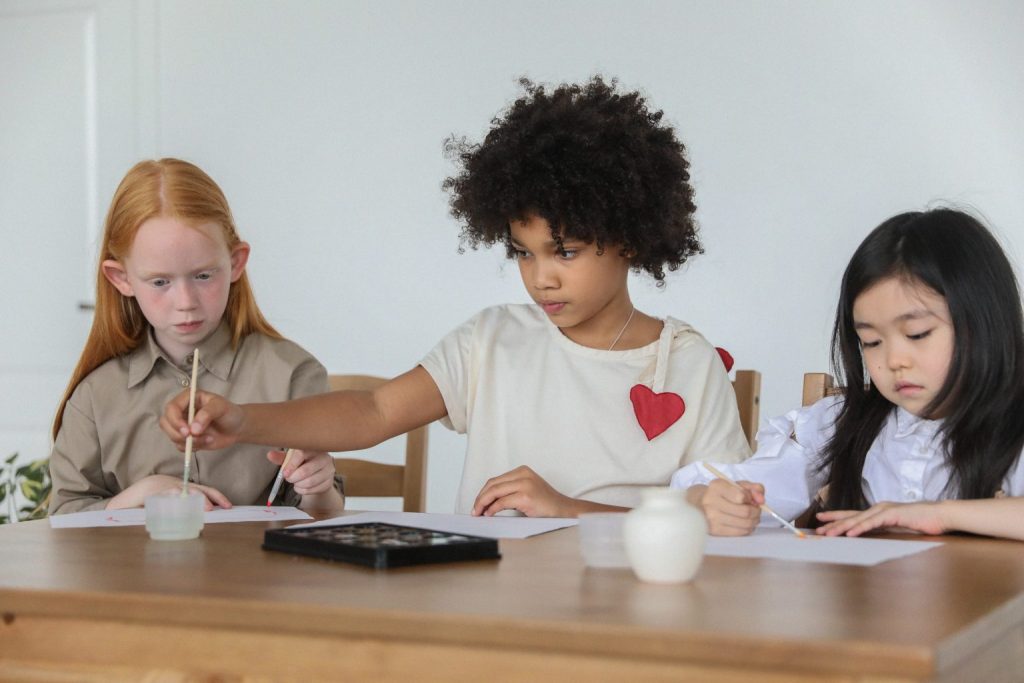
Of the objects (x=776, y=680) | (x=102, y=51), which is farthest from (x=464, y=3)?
(x=776, y=680)

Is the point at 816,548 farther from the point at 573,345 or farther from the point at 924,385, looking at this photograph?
the point at 573,345

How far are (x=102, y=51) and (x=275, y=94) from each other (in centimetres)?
61

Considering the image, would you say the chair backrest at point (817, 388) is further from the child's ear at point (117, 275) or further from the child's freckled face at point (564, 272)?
the child's ear at point (117, 275)

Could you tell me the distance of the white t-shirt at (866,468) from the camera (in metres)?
1.55

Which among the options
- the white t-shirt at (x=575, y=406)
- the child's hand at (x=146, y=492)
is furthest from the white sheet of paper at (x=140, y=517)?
the white t-shirt at (x=575, y=406)

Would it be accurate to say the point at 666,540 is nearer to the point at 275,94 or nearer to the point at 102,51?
the point at 275,94

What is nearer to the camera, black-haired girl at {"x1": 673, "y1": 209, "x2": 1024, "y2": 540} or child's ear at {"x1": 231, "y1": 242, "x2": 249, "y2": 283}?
black-haired girl at {"x1": 673, "y1": 209, "x2": 1024, "y2": 540}

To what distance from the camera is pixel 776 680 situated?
696 mm

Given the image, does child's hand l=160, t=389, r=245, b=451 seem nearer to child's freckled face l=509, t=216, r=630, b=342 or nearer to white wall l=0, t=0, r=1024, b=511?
child's freckled face l=509, t=216, r=630, b=342

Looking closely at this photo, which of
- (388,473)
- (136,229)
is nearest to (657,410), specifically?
(388,473)

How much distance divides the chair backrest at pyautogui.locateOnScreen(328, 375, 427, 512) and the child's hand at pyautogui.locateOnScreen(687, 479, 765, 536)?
2.74 ft

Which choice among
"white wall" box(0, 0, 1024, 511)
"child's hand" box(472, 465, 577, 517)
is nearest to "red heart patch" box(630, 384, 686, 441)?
"child's hand" box(472, 465, 577, 517)

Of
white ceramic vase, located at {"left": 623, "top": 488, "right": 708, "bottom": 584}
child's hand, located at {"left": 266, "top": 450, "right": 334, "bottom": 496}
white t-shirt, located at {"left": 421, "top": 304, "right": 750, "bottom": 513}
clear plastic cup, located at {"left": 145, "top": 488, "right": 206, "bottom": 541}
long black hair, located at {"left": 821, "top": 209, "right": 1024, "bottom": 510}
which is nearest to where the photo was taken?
white ceramic vase, located at {"left": 623, "top": 488, "right": 708, "bottom": 584}

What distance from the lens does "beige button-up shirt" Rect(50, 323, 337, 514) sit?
69.4 inches
